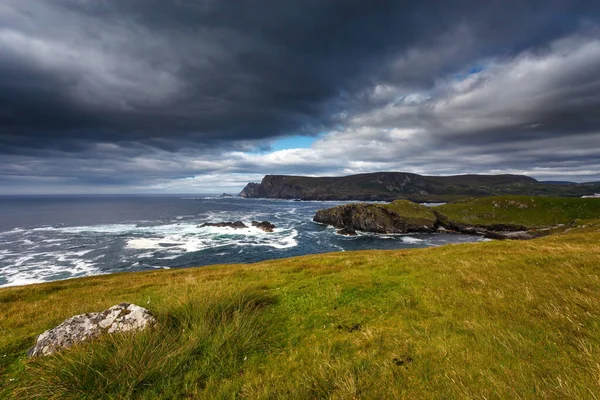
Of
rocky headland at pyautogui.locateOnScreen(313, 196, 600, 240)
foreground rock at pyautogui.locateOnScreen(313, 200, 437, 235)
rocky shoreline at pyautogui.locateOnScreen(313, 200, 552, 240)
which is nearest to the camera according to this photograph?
rocky shoreline at pyautogui.locateOnScreen(313, 200, 552, 240)

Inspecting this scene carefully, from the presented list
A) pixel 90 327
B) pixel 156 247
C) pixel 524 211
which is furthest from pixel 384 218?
pixel 90 327

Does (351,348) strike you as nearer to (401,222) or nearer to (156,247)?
(156,247)

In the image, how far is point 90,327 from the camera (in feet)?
23.3

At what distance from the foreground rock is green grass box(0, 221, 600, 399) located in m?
91.7

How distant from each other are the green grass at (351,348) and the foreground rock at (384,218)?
91.7 m

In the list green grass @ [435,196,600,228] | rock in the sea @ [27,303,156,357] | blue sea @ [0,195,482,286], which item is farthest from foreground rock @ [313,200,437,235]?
rock in the sea @ [27,303,156,357]

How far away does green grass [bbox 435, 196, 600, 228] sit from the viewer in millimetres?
109219

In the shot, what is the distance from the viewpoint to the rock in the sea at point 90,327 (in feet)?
21.7

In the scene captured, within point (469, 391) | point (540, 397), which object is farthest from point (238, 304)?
point (540, 397)

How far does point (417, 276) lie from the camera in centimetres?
1227

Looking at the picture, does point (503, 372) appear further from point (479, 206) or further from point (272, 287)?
point (479, 206)

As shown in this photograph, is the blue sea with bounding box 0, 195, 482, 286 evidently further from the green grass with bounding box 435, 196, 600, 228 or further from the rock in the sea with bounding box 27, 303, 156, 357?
the rock in the sea with bounding box 27, 303, 156, 357

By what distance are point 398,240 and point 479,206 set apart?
237 feet

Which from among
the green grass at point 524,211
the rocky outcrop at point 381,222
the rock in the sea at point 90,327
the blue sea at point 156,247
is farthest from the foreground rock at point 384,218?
the rock in the sea at point 90,327
